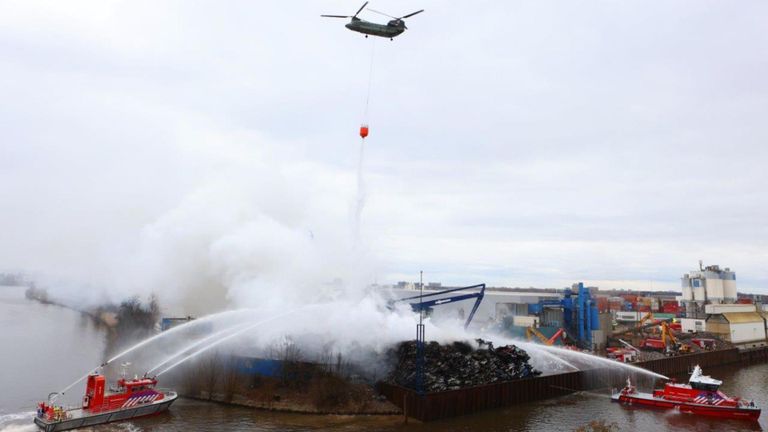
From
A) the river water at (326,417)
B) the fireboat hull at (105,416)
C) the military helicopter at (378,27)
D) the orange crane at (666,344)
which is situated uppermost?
the military helicopter at (378,27)

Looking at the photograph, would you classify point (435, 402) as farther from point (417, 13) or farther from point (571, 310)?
point (571, 310)

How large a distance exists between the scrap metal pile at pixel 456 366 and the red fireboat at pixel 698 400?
9093 mm

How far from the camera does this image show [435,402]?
3506cm

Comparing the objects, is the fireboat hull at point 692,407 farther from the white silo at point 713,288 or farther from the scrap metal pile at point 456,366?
the white silo at point 713,288

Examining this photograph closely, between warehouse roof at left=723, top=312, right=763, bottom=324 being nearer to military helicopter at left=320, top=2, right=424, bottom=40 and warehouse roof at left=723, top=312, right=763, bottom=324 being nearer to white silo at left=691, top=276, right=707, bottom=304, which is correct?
white silo at left=691, top=276, right=707, bottom=304

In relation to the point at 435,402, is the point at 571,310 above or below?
above

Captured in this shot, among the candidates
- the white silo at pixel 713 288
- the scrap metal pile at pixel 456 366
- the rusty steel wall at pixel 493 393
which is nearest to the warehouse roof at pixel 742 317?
the white silo at pixel 713 288

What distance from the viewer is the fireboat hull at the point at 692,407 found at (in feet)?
131

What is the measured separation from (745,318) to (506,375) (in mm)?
72396

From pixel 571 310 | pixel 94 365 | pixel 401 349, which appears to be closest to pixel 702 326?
pixel 571 310

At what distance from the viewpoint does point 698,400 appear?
41.7 metres

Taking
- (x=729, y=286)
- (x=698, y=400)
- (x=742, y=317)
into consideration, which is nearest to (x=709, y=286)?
(x=729, y=286)

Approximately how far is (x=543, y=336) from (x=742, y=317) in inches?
1751

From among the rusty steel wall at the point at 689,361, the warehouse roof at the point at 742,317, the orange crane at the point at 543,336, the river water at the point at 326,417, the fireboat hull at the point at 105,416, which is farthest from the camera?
the warehouse roof at the point at 742,317
